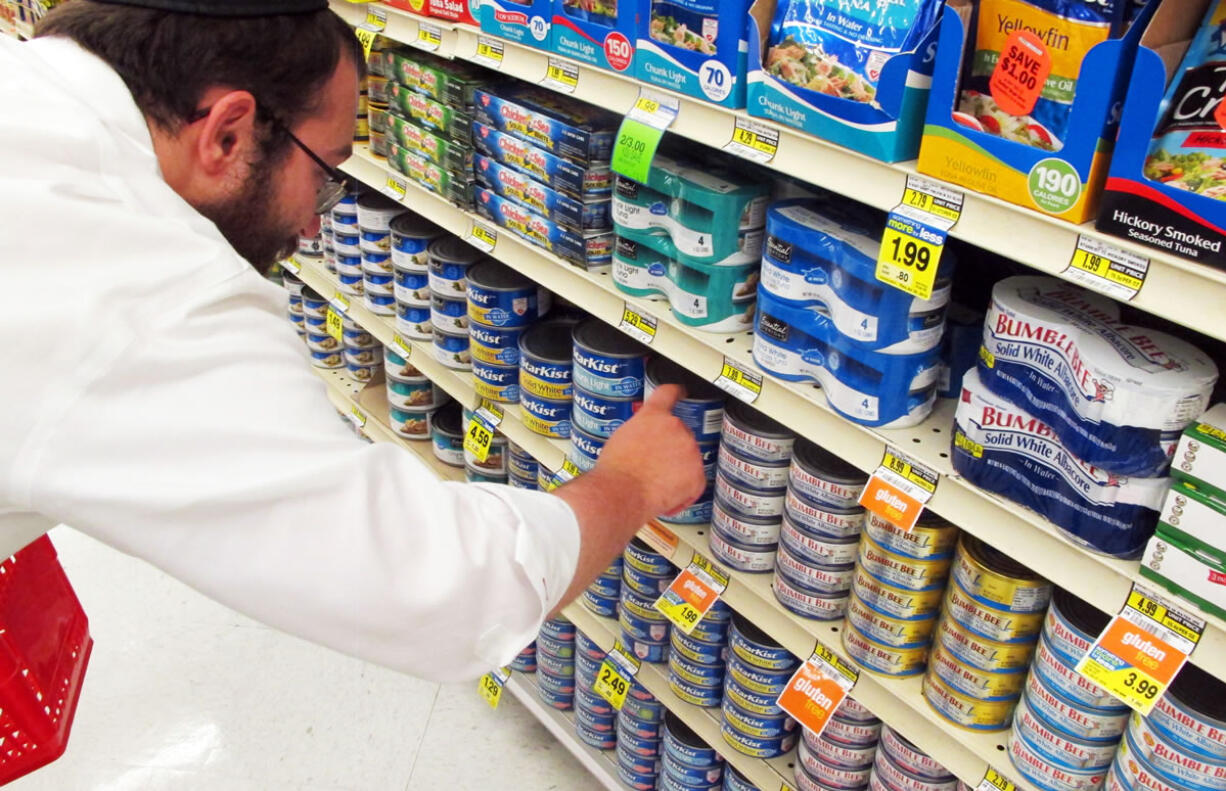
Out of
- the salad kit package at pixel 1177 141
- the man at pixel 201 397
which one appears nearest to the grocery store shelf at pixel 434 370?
the man at pixel 201 397

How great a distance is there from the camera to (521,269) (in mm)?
1954

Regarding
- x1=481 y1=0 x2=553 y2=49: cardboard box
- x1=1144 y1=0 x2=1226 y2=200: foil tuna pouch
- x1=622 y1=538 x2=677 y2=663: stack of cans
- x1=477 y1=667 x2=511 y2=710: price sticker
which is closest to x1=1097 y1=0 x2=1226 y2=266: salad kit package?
x1=1144 y1=0 x2=1226 y2=200: foil tuna pouch

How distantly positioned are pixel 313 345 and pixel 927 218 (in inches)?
103

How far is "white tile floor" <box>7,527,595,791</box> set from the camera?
244 cm

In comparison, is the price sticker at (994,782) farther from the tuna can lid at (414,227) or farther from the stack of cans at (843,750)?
the tuna can lid at (414,227)

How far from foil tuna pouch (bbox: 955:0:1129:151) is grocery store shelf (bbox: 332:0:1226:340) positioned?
0.26 feet

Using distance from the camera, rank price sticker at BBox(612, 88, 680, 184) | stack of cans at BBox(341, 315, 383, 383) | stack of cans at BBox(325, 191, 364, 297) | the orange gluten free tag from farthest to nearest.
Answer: stack of cans at BBox(341, 315, 383, 383) < stack of cans at BBox(325, 191, 364, 297) < price sticker at BBox(612, 88, 680, 184) < the orange gluten free tag

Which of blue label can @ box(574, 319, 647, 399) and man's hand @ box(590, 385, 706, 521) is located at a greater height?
man's hand @ box(590, 385, 706, 521)

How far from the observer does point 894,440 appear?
1.33 m

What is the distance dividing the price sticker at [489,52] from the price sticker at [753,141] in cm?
59

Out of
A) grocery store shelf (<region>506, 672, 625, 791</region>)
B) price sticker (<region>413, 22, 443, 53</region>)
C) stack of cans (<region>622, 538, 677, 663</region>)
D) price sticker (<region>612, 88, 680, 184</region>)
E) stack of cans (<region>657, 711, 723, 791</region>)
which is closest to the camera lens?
price sticker (<region>612, 88, 680, 184</region>)

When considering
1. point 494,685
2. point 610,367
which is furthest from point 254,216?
point 494,685

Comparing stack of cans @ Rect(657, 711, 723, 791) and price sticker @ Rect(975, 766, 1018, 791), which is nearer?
price sticker @ Rect(975, 766, 1018, 791)

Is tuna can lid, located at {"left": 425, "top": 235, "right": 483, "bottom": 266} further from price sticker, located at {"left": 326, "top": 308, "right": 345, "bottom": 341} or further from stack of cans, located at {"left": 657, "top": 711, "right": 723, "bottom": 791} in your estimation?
stack of cans, located at {"left": 657, "top": 711, "right": 723, "bottom": 791}
